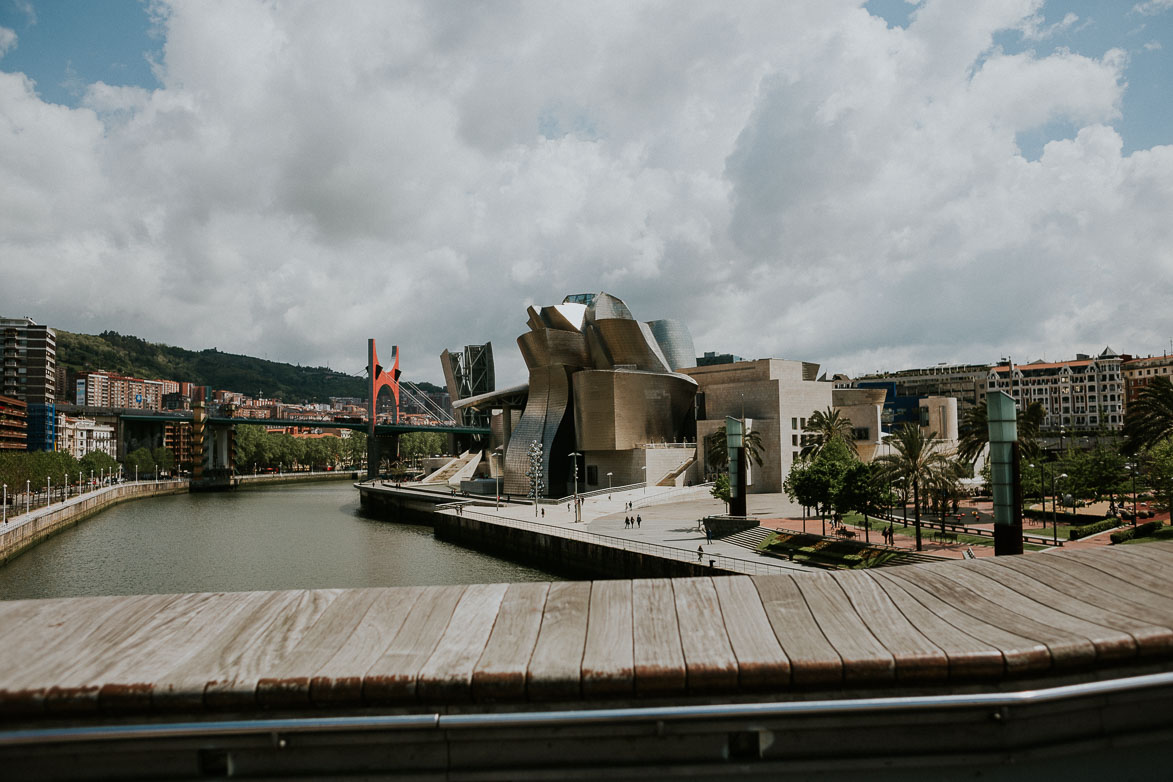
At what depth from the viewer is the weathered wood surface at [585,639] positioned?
3000 millimetres

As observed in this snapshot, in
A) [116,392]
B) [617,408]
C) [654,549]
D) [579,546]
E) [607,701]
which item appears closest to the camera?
[607,701]

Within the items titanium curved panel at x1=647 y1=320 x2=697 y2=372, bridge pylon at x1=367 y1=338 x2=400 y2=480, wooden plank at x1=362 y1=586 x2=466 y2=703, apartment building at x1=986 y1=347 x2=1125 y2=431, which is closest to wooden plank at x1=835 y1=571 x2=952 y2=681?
wooden plank at x1=362 y1=586 x2=466 y2=703

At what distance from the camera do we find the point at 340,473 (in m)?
128

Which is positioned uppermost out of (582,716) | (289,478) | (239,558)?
(582,716)

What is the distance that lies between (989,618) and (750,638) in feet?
4.16

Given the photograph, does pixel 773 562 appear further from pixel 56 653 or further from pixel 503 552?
pixel 56 653

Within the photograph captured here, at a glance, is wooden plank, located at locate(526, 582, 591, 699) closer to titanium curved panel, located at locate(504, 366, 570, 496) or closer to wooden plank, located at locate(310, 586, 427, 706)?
wooden plank, located at locate(310, 586, 427, 706)

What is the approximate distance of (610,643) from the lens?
10.9 feet

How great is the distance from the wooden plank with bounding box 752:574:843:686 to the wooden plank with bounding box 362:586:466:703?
64.9 inches

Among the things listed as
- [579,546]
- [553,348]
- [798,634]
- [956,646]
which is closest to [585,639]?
[798,634]

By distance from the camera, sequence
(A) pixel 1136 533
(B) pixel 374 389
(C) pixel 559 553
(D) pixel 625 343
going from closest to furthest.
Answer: (A) pixel 1136 533
(C) pixel 559 553
(D) pixel 625 343
(B) pixel 374 389

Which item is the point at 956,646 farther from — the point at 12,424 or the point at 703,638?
the point at 12,424

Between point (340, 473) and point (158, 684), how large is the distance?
134m

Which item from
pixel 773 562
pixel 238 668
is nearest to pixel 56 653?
pixel 238 668
